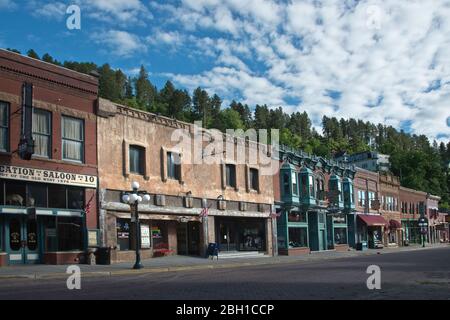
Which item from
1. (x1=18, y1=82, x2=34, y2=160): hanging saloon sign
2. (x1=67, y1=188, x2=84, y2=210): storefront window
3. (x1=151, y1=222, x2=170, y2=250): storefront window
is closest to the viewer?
(x1=18, y1=82, x2=34, y2=160): hanging saloon sign

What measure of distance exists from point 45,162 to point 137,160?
643 cm

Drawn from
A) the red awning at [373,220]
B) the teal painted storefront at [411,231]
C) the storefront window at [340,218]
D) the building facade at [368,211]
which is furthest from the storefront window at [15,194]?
the teal painted storefront at [411,231]

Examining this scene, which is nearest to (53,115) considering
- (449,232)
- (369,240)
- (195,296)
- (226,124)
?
(195,296)

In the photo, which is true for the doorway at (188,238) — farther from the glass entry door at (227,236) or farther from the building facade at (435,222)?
the building facade at (435,222)

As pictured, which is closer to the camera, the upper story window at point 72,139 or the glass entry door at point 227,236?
the upper story window at point 72,139

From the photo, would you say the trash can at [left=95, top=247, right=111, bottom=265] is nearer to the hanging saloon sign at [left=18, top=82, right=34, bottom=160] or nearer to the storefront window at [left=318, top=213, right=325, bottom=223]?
the hanging saloon sign at [left=18, top=82, right=34, bottom=160]

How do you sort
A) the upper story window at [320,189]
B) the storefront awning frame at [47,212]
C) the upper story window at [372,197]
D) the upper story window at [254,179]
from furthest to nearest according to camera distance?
the upper story window at [372,197]
the upper story window at [320,189]
the upper story window at [254,179]
the storefront awning frame at [47,212]

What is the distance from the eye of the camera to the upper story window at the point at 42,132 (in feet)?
84.0

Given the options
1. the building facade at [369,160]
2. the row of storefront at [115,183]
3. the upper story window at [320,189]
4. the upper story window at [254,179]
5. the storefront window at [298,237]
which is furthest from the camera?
the building facade at [369,160]

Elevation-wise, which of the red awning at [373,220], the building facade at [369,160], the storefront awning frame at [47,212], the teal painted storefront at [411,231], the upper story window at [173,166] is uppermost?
the building facade at [369,160]

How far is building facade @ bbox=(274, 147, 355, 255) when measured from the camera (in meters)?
43.2

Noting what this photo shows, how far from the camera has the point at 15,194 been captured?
24.4m

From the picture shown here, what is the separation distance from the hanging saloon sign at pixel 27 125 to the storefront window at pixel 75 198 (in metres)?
3.39

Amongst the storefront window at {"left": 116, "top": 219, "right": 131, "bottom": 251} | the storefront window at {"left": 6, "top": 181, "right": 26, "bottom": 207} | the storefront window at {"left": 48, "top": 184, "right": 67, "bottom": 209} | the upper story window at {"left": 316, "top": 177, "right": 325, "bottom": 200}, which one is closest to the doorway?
the storefront window at {"left": 116, "top": 219, "right": 131, "bottom": 251}
